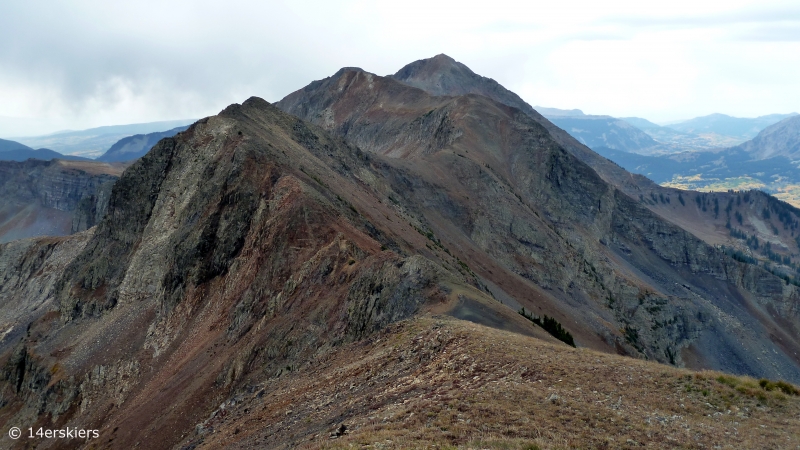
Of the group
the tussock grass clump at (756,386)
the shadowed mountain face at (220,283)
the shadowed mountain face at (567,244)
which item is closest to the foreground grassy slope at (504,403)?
the tussock grass clump at (756,386)

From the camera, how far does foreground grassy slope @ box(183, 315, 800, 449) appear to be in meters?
16.8

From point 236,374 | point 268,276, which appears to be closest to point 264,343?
point 236,374

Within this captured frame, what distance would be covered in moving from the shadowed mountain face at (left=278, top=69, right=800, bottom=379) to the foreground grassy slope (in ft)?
132

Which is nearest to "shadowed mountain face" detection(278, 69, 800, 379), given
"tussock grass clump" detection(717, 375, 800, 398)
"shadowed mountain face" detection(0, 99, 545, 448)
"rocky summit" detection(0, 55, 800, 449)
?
"rocky summit" detection(0, 55, 800, 449)

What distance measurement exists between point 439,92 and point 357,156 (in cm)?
11279

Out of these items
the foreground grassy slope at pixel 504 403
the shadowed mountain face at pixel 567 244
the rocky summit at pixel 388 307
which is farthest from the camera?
the shadowed mountain face at pixel 567 244

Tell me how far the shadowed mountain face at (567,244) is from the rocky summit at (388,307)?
0.51 meters

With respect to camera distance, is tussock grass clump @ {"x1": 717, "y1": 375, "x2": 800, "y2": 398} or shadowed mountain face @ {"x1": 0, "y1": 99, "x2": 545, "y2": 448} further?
shadowed mountain face @ {"x1": 0, "y1": 99, "x2": 545, "y2": 448}

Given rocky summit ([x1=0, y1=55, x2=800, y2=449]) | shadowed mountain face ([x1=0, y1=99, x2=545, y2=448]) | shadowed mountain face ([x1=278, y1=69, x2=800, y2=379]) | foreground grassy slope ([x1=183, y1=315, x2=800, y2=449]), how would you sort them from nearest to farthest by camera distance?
foreground grassy slope ([x1=183, y1=315, x2=800, y2=449]) < rocky summit ([x1=0, y1=55, x2=800, y2=449]) < shadowed mountain face ([x1=0, y1=99, x2=545, y2=448]) < shadowed mountain face ([x1=278, y1=69, x2=800, y2=379])

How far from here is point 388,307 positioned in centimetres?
3491

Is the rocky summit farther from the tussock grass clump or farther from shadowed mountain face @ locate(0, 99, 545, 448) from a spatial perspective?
shadowed mountain face @ locate(0, 99, 545, 448)

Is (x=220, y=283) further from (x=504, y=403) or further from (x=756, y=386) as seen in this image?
(x=756, y=386)

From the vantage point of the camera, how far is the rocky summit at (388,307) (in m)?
19.9

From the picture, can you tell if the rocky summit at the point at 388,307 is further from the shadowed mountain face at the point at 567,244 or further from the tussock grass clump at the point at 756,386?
the shadowed mountain face at the point at 567,244
